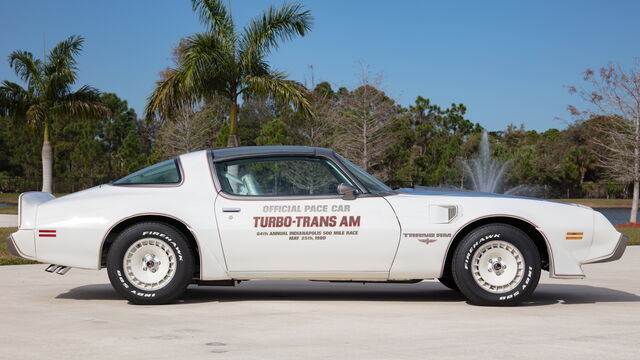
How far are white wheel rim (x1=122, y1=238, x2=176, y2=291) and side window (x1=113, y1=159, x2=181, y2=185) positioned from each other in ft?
2.00

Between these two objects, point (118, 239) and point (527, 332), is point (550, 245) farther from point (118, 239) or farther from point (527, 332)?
point (118, 239)

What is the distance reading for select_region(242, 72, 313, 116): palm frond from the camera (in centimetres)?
2031

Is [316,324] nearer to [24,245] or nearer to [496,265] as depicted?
[496,265]

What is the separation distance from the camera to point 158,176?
24.6ft

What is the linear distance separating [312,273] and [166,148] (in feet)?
140

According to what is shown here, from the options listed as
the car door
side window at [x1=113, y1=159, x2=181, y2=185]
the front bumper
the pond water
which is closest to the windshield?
the car door

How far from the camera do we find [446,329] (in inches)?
234

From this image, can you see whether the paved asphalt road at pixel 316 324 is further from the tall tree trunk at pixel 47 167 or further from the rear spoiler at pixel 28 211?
the tall tree trunk at pixel 47 167

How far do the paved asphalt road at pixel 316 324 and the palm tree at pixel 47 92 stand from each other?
73.6 ft

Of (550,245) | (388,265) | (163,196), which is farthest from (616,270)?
(163,196)

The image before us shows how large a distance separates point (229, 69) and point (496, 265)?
14389mm

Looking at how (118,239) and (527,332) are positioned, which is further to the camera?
(118,239)

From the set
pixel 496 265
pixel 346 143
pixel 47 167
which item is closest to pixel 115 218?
pixel 496 265

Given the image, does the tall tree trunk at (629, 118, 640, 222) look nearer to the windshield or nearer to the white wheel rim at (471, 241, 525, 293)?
the white wheel rim at (471, 241, 525, 293)
